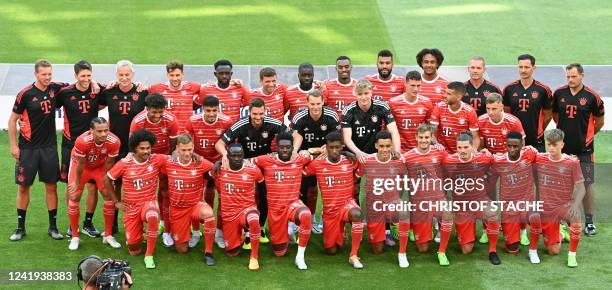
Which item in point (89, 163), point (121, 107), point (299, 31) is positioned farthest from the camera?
point (299, 31)

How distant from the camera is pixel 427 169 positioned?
13.0 m

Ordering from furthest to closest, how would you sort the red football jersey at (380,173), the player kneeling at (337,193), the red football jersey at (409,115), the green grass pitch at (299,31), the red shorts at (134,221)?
the green grass pitch at (299,31), the red football jersey at (409,115), the red football jersey at (380,173), the red shorts at (134,221), the player kneeling at (337,193)

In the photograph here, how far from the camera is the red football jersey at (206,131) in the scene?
13.1m

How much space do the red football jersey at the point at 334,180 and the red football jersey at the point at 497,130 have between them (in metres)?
1.63

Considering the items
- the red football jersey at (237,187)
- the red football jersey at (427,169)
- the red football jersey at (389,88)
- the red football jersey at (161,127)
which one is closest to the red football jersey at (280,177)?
the red football jersey at (237,187)

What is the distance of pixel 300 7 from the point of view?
22078mm

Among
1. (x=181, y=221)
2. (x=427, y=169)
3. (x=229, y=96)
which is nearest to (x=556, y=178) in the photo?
(x=427, y=169)

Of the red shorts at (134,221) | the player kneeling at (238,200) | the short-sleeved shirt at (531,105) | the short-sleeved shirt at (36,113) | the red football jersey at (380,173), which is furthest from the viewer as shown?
the short-sleeved shirt at (531,105)

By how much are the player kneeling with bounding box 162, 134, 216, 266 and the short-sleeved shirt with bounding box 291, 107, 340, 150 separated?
1190 millimetres

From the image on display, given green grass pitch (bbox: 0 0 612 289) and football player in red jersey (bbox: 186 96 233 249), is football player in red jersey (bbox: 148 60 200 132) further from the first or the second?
green grass pitch (bbox: 0 0 612 289)

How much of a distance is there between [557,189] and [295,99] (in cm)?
334

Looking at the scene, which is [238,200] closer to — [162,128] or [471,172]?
[162,128]

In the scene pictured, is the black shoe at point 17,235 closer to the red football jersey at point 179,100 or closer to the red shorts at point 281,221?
the red football jersey at point 179,100

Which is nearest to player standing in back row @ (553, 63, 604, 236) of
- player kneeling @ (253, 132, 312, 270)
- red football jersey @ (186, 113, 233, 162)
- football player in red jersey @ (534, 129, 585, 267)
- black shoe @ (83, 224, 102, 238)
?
football player in red jersey @ (534, 129, 585, 267)
